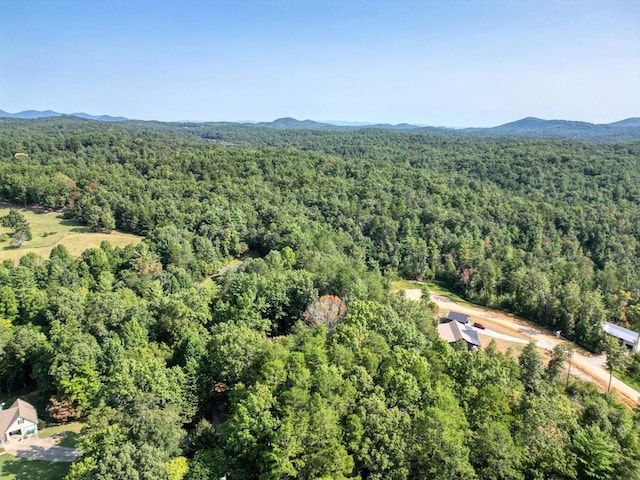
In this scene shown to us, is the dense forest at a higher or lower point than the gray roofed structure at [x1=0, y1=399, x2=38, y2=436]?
higher

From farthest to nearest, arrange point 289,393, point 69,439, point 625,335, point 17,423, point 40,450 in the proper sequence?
point 625,335, point 69,439, point 17,423, point 40,450, point 289,393

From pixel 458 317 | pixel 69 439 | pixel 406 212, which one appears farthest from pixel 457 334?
pixel 406 212

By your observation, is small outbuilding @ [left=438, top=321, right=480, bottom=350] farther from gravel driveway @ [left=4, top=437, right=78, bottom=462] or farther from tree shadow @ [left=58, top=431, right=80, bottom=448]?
gravel driveway @ [left=4, top=437, right=78, bottom=462]

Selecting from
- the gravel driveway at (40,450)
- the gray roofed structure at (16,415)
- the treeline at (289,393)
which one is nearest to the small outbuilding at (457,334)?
the treeline at (289,393)

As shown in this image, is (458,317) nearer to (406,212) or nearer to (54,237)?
(406,212)

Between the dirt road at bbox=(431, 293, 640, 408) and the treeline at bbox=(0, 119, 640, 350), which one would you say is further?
the treeline at bbox=(0, 119, 640, 350)

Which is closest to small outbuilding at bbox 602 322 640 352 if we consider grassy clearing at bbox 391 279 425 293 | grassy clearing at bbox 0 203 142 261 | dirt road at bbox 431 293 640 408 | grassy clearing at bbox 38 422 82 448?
dirt road at bbox 431 293 640 408

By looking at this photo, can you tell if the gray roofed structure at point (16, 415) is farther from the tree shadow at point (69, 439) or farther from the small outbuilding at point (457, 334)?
the small outbuilding at point (457, 334)
